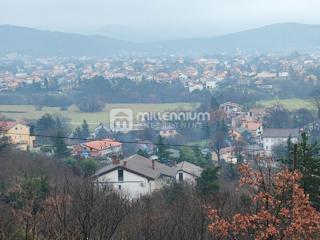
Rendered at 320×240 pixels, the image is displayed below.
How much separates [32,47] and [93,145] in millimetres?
117160

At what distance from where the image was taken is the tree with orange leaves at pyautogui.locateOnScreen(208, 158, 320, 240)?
419 cm

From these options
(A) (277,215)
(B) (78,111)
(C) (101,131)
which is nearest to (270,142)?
(C) (101,131)

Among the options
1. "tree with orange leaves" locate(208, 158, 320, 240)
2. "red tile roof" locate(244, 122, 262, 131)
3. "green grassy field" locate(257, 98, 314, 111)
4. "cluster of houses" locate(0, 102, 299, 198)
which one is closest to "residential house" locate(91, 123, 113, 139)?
"cluster of houses" locate(0, 102, 299, 198)

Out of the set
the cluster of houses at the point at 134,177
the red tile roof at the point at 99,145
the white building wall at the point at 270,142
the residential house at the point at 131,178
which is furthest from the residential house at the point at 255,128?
the residential house at the point at 131,178

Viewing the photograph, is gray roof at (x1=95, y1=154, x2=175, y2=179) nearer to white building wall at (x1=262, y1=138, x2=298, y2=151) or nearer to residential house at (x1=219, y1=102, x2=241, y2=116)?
white building wall at (x1=262, y1=138, x2=298, y2=151)

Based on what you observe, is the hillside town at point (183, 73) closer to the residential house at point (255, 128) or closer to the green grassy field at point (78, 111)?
the green grassy field at point (78, 111)

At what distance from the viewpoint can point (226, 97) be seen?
161 ft

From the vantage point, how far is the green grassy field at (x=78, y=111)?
133ft

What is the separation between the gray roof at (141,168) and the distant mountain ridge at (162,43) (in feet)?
394

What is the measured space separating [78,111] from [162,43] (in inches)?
4983

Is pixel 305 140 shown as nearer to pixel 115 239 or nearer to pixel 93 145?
pixel 115 239

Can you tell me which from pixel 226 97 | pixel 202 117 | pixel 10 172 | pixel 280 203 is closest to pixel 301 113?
pixel 202 117

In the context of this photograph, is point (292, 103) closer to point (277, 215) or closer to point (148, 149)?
point (148, 149)

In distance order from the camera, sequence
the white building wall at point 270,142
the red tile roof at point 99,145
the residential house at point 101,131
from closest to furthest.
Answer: the red tile roof at point 99,145 < the white building wall at point 270,142 < the residential house at point 101,131
